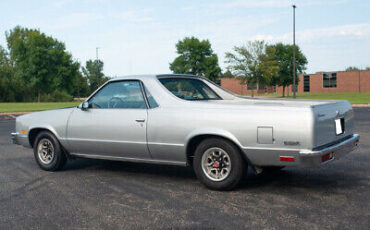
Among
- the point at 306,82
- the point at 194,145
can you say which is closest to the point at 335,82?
the point at 306,82

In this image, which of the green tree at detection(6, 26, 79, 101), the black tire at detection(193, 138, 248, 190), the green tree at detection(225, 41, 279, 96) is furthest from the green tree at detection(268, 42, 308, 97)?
the black tire at detection(193, 138, 248, 190)

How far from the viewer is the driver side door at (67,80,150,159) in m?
5.77

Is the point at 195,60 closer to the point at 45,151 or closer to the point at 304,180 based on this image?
the point at 45,151

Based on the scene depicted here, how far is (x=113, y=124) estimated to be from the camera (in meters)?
5.99

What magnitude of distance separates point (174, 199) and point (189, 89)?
81.0 inches

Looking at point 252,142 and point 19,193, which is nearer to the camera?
point 252,142

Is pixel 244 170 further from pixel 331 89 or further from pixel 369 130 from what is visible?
pixel 331 89

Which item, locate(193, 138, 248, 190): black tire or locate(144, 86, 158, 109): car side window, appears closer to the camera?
locate(193, 138, 248, 190): black tire

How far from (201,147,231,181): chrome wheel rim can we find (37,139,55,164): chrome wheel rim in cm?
295

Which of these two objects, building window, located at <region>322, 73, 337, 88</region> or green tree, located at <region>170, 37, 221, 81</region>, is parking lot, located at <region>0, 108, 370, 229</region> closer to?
green tree, located at <region>170, 37, 221, 81</region>

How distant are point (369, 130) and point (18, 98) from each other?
68.7m

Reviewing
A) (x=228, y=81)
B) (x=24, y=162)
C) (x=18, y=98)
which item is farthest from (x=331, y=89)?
(x=24, y=162)

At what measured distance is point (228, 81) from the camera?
342 feet

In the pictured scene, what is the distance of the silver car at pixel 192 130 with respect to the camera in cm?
471
